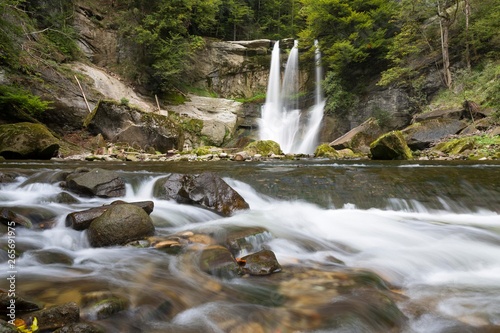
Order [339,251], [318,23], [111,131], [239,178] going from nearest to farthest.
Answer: [339,251], [239,178], [111,131], [318,23]

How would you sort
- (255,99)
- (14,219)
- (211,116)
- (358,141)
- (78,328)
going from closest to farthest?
(78,328)
(14,219)
(358,141)
(211,116)
(255,99)

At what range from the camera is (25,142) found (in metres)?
10.7

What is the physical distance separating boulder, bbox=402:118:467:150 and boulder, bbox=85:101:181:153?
485 inches

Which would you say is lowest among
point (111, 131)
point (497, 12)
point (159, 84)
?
point (111, 131)

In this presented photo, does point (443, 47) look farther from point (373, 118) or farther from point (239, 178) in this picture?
point (239, 178)

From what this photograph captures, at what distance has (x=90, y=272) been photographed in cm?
305

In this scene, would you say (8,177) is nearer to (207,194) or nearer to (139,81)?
(207,194)

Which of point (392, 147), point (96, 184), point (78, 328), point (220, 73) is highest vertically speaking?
point (220, 73)

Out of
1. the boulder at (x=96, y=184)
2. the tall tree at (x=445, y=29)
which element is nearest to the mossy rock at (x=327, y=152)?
the tall tree at (x=445, y=29)

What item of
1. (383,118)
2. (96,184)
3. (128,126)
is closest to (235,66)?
(383,118)

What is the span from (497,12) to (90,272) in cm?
2287

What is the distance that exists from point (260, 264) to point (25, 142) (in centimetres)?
1115

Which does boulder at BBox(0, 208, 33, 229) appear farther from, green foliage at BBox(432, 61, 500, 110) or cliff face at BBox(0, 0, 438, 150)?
green foliage at BBox(432, 61, 500, 110)

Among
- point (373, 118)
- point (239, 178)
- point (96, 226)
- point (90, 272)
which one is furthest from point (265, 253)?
point (373, 118)
